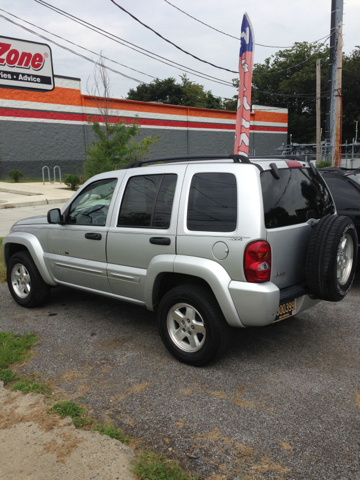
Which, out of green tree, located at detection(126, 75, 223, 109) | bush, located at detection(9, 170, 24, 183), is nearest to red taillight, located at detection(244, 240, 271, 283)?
bush, located at detection(9, 170, 24, 183)

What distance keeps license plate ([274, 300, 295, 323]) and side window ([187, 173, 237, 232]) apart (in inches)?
29.5

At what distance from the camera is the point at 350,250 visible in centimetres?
387

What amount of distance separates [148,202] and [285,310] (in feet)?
5.19

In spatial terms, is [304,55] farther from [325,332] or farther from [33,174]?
[325,332]

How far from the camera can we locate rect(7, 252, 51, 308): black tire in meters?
5.13

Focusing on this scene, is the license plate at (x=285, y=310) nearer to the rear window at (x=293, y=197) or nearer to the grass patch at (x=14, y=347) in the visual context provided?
the rear window at (x=293, y=197)

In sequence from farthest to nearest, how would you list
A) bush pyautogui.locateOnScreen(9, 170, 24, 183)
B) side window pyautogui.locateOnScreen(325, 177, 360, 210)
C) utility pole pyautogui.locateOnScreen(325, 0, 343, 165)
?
bush pyautogui.locateOnScreen(9, 170, 24, 183)
utility pole pyautogui.locateOnScreen(325, 0, 343, 165)
side window pyautogui.locateOnScreen(325, 177, 360, 210)

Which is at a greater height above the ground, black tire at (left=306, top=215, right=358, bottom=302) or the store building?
the store building

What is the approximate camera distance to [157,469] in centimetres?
239

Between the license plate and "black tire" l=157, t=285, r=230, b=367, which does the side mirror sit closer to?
"black tire" l=157, t=285, r=230, b=367

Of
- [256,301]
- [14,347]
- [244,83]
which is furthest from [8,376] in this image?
[244,83]

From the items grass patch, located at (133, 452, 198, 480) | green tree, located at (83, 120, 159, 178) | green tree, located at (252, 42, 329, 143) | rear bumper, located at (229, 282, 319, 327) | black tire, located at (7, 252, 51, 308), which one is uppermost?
green tree, located at (252, 42, 329, 143)

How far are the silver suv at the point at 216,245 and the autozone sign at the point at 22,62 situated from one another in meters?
15.7

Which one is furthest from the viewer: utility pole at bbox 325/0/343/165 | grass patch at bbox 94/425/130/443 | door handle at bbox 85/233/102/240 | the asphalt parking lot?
utility pole at bbox 325/0/343/165
